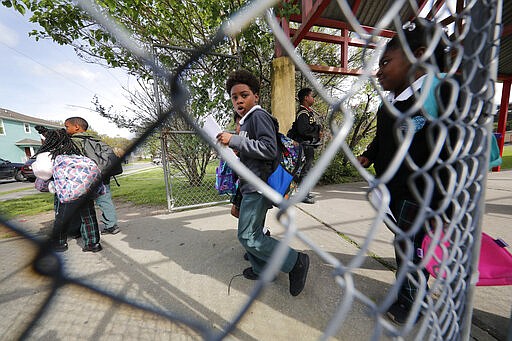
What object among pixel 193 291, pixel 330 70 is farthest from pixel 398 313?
pixel 330 70

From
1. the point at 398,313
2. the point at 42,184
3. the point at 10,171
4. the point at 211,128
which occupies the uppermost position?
the point at 211,128

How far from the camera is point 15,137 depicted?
21.7 metres

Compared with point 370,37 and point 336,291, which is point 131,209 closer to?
point 336,291

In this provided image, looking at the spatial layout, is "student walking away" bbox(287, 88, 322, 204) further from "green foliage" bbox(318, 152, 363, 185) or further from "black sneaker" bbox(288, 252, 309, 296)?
"green foliage" bbox(318, 152, 363, 185)

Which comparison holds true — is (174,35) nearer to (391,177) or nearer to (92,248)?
(92,248)

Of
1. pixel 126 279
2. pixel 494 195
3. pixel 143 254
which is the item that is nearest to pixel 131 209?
pixel 143 254

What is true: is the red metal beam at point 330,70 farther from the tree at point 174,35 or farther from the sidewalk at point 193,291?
the sidewalk at point 193,291

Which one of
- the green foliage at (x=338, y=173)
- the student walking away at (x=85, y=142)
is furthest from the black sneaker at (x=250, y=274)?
the green foliage at (x=338, y=173)

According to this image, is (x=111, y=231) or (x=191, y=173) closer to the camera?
(x=111, y=231)

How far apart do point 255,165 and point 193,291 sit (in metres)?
1.04

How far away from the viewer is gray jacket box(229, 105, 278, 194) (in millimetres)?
1270

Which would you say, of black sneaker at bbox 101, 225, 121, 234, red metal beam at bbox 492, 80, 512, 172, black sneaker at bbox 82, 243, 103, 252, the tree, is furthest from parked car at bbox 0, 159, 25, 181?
red metal beam at bbox 492, 80, 512, 172

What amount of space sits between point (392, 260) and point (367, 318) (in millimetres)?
788

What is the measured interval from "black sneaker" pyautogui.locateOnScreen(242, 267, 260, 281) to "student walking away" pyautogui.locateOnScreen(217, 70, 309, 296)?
108mm
